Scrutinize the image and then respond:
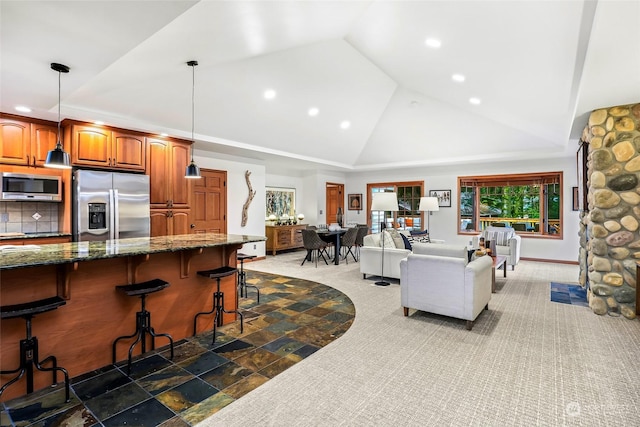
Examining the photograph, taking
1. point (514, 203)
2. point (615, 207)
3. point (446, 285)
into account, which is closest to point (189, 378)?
point (446, 285)

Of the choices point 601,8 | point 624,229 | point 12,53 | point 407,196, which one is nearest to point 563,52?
point 601,8

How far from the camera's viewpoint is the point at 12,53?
2.51 meters

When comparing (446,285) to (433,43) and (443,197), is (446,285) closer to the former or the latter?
(433,43)

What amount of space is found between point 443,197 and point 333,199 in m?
3.32

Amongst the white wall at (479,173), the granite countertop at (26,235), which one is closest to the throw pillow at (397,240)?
the white wall at (479,173)

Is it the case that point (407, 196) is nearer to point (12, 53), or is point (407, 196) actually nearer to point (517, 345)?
point (517, 345)

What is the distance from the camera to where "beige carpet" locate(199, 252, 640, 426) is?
79.0 inches

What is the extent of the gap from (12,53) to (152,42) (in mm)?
1028

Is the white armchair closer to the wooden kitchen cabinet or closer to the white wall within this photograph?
the white wall

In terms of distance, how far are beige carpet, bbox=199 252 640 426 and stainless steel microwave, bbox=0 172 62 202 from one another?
3858mm

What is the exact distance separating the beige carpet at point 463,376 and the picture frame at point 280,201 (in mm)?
5689

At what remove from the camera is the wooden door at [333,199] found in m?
10.3

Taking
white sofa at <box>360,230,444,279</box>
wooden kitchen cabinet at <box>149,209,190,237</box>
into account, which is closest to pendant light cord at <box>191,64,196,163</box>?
wooden kitchen cabinet at <box>149,209,190,237</box>

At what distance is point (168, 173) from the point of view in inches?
206
